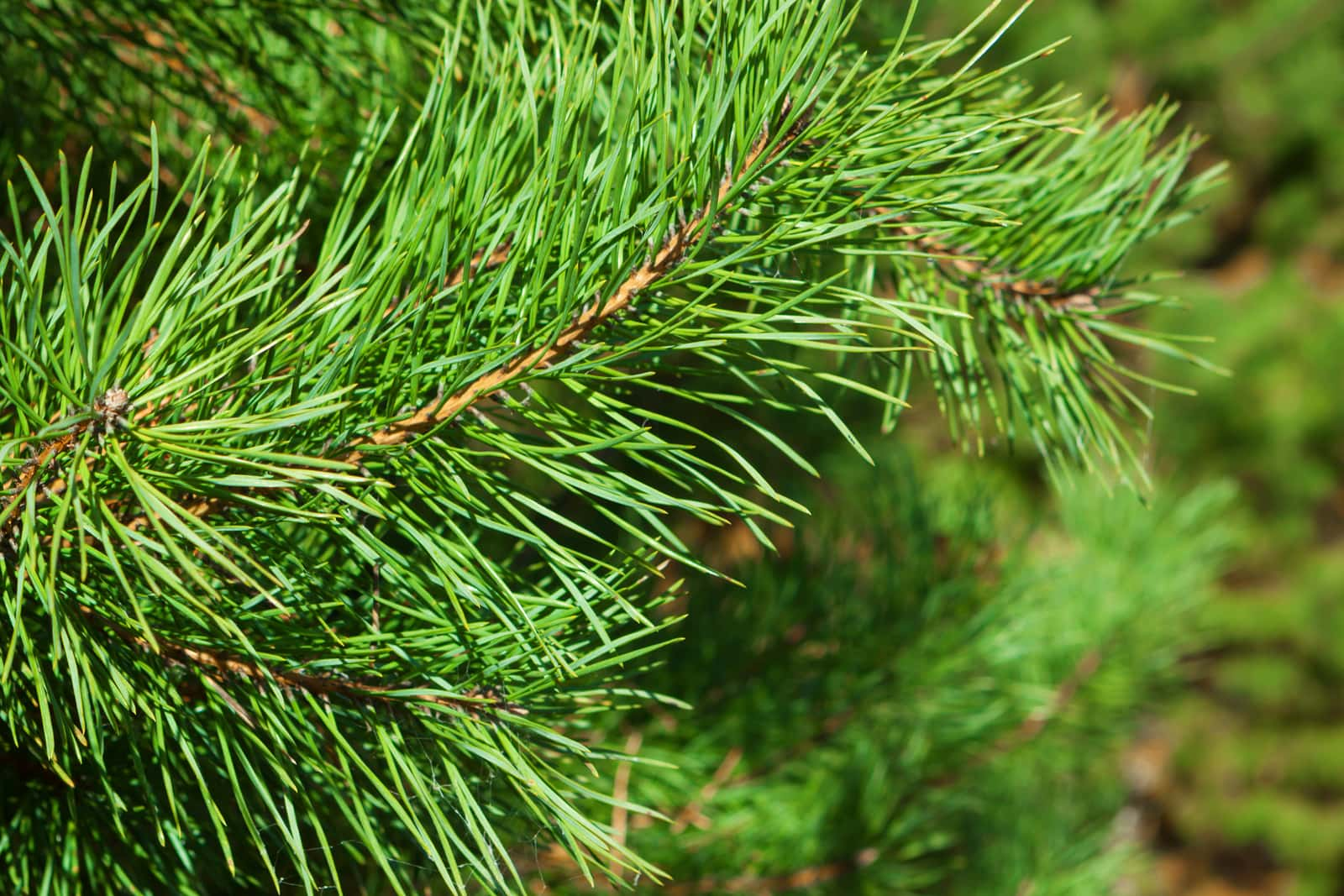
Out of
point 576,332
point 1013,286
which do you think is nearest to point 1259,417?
point 1013,286

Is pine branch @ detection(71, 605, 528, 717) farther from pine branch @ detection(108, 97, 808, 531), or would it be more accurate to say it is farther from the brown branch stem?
the brown branch stem

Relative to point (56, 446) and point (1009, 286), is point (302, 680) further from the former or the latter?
point (1009, 286)

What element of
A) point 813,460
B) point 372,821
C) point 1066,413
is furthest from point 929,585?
point 813,460

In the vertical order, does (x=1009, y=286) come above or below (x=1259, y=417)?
above

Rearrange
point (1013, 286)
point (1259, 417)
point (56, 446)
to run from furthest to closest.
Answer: point (1259, 417) < point (1013, 286) < point (56, 446)

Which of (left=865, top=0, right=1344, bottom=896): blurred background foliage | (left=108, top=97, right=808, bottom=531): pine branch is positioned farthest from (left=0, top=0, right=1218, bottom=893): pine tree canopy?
(left=865, top=0, right=1344, bottom=896): blurred background foliage

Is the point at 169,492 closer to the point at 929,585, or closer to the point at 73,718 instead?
the point at 73,718

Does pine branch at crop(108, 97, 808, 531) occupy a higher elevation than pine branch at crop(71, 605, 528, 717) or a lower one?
higher

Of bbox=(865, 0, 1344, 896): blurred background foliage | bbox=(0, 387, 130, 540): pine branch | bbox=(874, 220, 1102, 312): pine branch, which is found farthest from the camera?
bbox=(865, 0, 1344, 896): blurred background foliage

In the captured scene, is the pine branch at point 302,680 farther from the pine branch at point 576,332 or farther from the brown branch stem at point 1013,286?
the brown branch stem at point 1013,286

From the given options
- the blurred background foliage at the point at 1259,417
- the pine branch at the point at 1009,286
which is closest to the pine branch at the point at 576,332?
the pine branch at the point at 1009,286

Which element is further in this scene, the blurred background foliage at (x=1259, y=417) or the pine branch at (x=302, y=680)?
the blurred background foliage at (x=1259, y=417)

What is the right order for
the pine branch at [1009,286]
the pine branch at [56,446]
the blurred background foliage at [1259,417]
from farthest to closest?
the blurred background foliage at [1259,417]
the pine branch at [1009,286]
the pine branch at [56,446]
